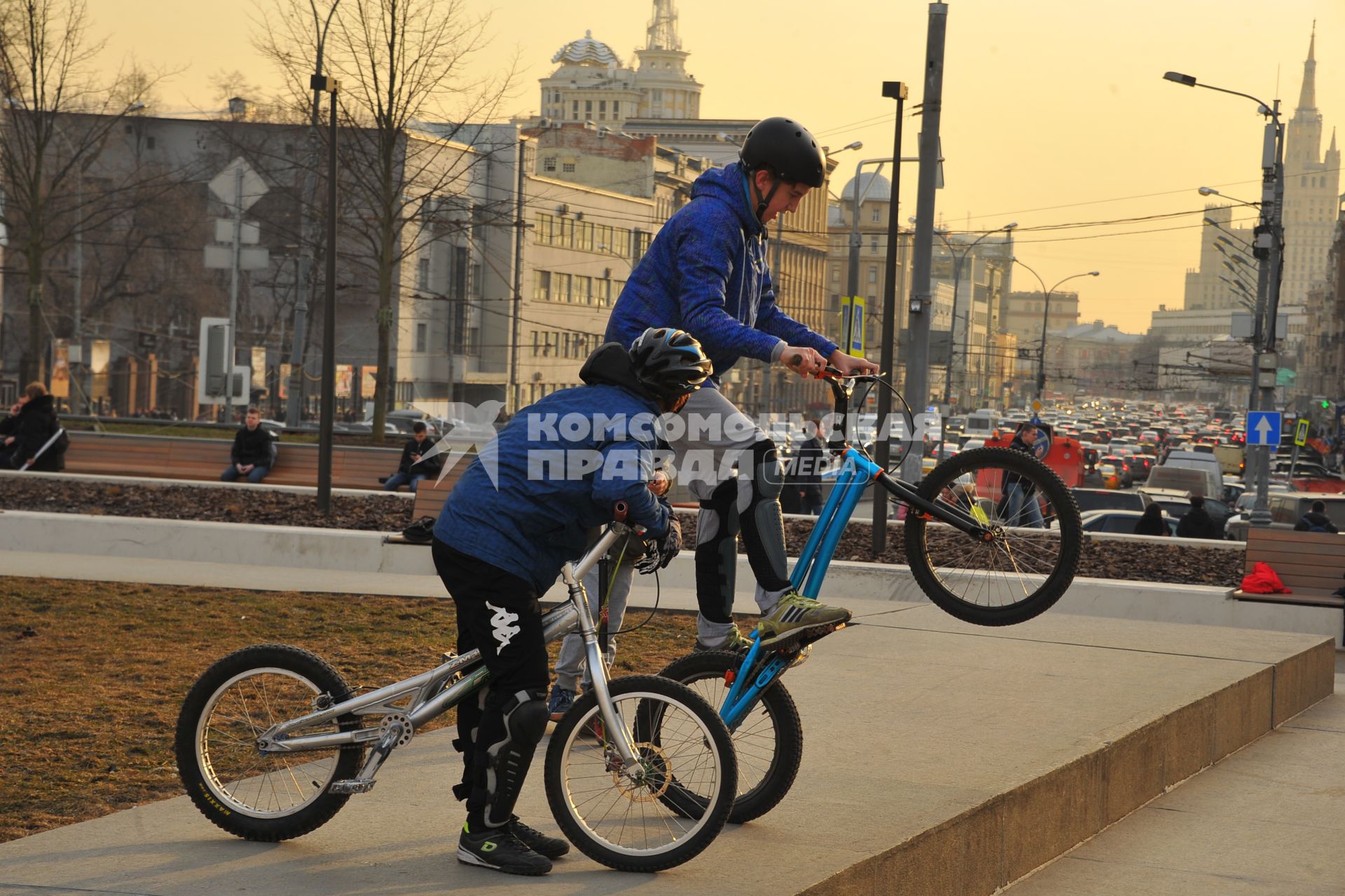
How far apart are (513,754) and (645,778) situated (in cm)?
37

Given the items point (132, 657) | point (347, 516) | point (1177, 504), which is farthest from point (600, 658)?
point (1177, 504)

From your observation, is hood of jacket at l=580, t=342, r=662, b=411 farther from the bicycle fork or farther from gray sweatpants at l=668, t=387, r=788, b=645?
gray sweatpants at l=668, t=387, r=788, b=645

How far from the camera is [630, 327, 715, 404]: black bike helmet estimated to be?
14.3ft

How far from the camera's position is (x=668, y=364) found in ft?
14.3

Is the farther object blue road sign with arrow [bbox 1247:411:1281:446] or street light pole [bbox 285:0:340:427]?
blue road sign with arrow [bbox 1247:411:1281:446]

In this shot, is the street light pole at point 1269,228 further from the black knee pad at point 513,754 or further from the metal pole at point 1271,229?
the black knee pad at point 513,754

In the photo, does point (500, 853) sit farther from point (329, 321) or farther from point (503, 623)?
point (329, 321)

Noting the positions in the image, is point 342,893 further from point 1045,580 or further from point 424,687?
point 1045,580

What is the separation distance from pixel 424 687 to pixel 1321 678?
674 centimetres

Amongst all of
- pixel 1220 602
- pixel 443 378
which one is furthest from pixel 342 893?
pixel 443 378

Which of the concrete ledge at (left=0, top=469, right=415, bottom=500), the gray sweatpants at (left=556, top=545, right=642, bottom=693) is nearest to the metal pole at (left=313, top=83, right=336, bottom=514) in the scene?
the concrete ledge at (left=0, top=469, right=415, bottom=500)

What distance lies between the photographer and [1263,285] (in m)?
34.4

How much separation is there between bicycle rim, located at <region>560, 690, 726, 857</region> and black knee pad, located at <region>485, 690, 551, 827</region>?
122 mm

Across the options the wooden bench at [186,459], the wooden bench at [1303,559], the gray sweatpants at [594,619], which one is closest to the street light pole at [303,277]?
the wooden bench at [186,459]
